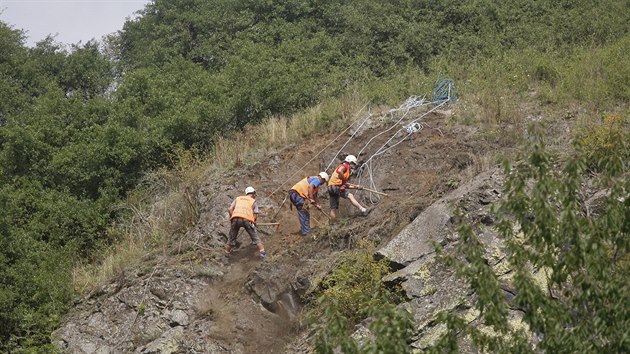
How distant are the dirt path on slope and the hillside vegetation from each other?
1.00m

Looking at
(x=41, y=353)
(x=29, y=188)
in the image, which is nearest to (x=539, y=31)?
(x=29, y=188)

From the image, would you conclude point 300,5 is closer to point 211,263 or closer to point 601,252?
point 211,263

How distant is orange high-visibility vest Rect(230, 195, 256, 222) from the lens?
15594 mm

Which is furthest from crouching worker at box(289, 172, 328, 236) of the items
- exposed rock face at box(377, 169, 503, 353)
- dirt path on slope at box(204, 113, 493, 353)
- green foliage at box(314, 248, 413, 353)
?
exposed rock face at box(377, 169, 503, 353)

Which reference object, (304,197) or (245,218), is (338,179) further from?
(245,218)

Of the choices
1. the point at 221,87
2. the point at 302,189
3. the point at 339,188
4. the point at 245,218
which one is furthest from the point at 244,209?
the point at 221,87

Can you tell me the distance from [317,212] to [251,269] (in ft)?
7.39

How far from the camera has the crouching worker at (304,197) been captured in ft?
52.7

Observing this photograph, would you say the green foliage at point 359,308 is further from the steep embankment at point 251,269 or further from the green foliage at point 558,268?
the steep embankment at point 251,269

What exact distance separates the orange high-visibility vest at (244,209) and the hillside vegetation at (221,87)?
3.70m

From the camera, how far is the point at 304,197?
16.1 meters

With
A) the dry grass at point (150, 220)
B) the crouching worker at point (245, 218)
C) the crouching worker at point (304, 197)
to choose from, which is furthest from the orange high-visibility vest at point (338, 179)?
the dry grass at point (150, 220)

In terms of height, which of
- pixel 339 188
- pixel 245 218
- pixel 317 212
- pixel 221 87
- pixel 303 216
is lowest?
pixel 317 212

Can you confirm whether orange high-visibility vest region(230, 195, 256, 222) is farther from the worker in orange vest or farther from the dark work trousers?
the worker in orange vest
